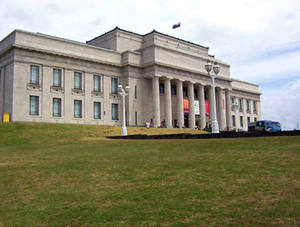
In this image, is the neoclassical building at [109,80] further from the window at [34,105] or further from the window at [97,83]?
the window at [97,83]

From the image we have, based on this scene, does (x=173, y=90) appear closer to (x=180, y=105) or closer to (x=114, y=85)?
(x=180, y=105)

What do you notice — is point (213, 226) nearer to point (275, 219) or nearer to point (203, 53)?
point (275, 219)

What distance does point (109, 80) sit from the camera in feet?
193

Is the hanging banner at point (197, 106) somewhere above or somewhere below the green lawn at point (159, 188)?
above

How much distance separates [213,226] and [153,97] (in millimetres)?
52462

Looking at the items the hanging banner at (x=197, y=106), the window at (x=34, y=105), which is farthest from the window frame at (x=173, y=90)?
the window at (x=34, y=105)

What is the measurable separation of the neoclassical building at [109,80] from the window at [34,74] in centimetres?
6

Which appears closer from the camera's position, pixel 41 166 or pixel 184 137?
pixel 41 166

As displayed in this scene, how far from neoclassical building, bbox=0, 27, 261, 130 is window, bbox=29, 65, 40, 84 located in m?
0.06

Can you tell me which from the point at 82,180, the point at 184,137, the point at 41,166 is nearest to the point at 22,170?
the point at 41,166

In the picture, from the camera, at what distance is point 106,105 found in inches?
2280

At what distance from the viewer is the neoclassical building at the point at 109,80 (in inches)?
1935

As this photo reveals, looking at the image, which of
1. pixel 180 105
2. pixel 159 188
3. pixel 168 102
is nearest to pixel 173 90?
pixel 180 105

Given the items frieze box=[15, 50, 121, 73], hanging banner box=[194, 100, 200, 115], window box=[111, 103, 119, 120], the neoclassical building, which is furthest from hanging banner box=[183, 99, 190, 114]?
frieze box=[15, 50, 121, 73]
